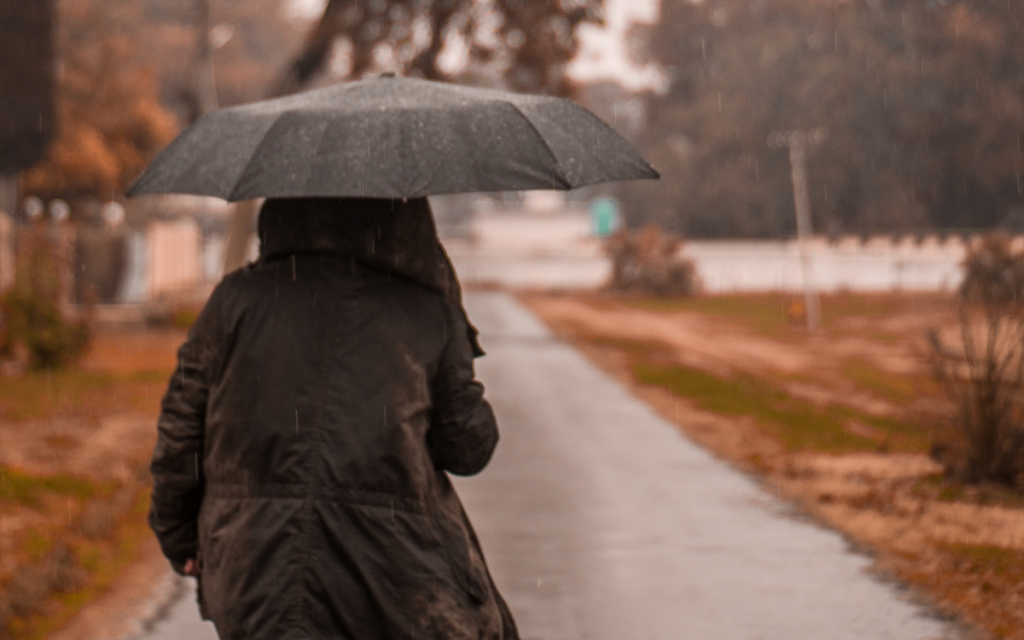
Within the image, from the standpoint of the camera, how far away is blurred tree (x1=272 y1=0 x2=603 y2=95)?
17.8m

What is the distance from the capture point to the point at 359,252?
292 cm

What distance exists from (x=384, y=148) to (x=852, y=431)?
1047cm

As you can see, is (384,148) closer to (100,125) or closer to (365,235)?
(365,235)

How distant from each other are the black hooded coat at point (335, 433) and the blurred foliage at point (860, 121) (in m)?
54.2

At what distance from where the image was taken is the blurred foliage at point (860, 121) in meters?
54.2

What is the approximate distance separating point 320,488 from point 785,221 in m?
60.7

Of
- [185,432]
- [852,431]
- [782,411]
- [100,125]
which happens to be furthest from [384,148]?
[100,125]

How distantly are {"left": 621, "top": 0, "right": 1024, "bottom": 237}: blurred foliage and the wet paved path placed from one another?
157 ft

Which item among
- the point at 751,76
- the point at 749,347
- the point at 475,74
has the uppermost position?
the point at 751,76

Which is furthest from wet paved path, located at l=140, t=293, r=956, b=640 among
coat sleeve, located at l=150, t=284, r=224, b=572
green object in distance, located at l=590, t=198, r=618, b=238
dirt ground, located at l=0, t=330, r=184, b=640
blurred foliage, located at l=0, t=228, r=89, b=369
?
green object in distance, located at l=590, t=198, r=618, b=238

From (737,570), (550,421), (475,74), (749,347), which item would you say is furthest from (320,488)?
(749,347)

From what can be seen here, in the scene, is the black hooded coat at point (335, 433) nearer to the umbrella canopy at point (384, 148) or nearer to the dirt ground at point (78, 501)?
the umbrella canopy at point (384, 148)

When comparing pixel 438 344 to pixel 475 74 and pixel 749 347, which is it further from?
pixel 749 347

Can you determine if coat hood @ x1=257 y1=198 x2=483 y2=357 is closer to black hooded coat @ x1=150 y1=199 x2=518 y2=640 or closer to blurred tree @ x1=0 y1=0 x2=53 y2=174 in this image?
black hooded coat @ x1=150 y1=199 x2=518 y2=640
